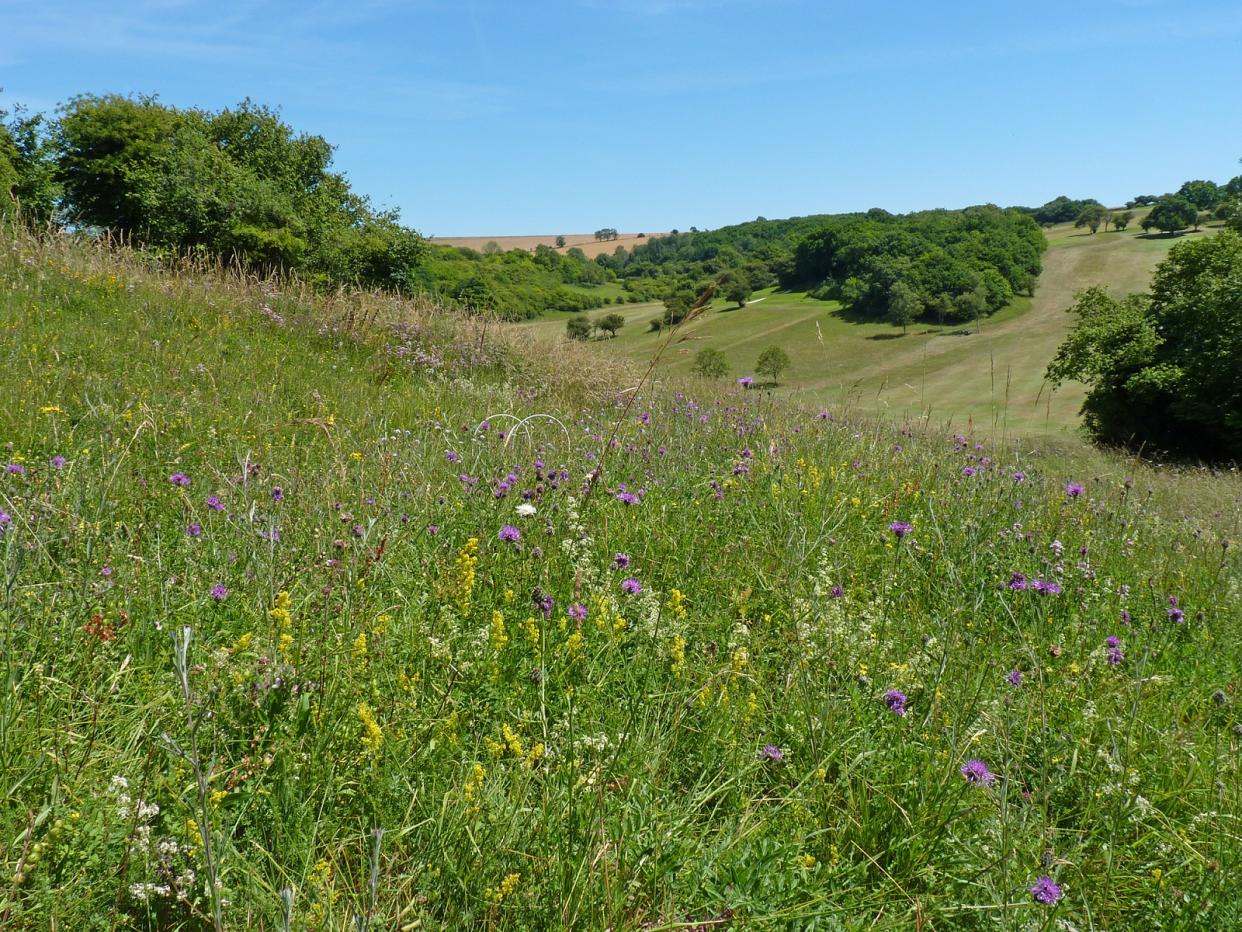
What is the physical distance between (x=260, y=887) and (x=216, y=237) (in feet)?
116

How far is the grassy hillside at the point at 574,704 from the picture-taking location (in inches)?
65.5

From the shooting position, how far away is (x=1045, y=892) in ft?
5.48

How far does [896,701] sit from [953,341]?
7552 centimetres

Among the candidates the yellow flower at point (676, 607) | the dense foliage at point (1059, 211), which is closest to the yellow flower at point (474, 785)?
the yellow flower at point (676, 607)

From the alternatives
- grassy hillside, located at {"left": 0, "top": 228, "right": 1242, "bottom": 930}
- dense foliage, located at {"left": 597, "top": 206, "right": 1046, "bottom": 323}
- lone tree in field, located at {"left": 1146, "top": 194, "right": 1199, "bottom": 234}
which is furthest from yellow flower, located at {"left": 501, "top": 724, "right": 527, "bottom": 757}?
lone tree in field, located at {"left": 1146, "top": 194, "right": 1199, "bottom": 234}

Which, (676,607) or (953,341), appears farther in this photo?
(953,341)

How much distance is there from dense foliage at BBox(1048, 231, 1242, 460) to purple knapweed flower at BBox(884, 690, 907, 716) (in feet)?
110

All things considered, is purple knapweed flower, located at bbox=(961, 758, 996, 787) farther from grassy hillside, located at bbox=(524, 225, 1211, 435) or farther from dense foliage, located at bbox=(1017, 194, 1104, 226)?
dense foliage, located at bbox=(1017, 194, 1104, 226)

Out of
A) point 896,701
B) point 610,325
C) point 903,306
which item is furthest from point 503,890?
point 903,306

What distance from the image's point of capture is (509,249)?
349ft

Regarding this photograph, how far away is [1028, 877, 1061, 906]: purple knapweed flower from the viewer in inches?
64.9

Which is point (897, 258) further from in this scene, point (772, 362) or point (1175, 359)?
point (1175, 359)

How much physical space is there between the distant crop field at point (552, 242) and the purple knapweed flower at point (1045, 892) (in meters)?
104

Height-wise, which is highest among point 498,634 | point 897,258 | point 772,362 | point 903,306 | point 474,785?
point 897,258
